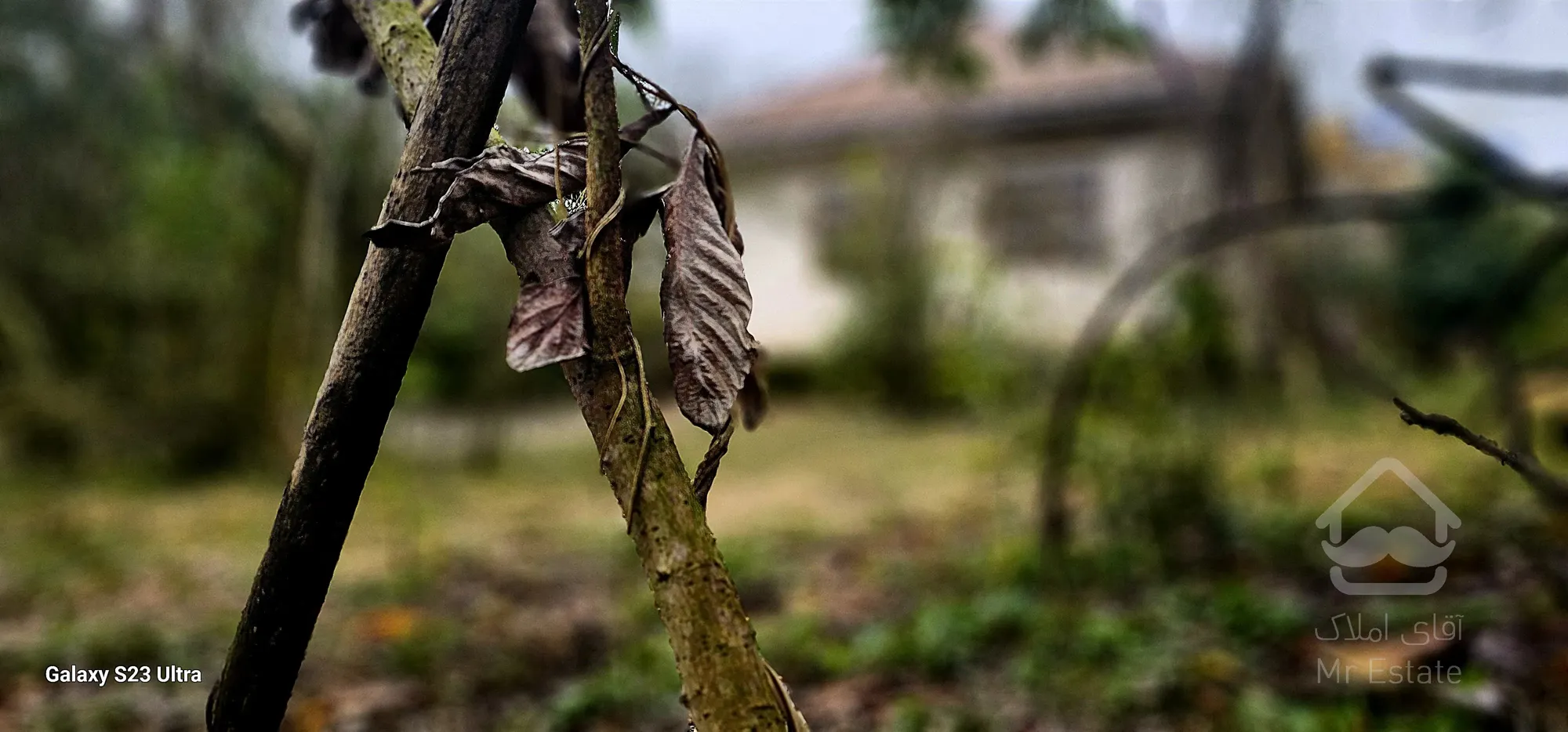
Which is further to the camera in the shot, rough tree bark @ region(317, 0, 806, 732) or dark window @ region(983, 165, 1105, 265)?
dark window @ region(983, 165, 1105, 265)

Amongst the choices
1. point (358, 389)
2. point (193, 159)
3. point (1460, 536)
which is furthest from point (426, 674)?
point (193, 159)

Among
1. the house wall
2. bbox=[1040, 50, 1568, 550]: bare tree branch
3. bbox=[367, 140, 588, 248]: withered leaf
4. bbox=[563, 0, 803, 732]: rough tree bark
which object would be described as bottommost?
bbox=[563, 0, 803, 732]: rough tree bark

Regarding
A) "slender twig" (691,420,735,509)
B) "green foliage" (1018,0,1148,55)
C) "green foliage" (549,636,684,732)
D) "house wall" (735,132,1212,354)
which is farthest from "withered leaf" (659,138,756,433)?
"house wall" (735,132,1212,354)

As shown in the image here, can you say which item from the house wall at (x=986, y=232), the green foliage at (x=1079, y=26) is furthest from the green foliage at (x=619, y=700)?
the house wall at (x=986, y=232)

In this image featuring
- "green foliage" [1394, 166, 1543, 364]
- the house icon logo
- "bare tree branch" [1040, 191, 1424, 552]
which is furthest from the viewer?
"green foliage" [1394, 166, 1543, 364]

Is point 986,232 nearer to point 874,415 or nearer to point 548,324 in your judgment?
point 874,415

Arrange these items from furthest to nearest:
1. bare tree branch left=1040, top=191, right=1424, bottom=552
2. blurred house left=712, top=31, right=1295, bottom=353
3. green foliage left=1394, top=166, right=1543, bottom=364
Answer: blurred house left=712, top=31, right=1295, bottom=353
green foliage left=1394, top=166, right=1543, bottom=364
bare tree branch left=1040, top=191, right=1424, bottom=552

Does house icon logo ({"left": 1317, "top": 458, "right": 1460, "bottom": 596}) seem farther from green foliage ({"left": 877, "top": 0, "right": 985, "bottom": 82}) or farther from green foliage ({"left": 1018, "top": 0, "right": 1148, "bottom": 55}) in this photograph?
green foliage ({"left": 877, "top": 0, "right": 985, "bottom": 82})

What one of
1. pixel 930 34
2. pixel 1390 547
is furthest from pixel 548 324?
pixel 930 34
